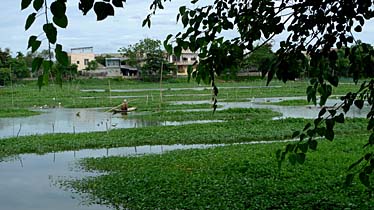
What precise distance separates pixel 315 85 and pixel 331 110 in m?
0.14

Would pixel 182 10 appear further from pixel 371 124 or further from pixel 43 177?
pixel 43 177

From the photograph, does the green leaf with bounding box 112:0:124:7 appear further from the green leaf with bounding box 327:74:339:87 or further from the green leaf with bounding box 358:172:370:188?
the green leaf with bounding box 358:172:370:188

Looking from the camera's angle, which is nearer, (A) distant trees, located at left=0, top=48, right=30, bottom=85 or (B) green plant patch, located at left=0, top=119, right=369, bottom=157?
(B) green plant patch, located at left=0, top=119, right=369, bottom=157

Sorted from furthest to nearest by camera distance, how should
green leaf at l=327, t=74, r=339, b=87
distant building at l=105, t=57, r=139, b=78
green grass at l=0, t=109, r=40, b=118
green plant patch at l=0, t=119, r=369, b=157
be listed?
1. distant building at l=105, t=57, r=139, b=78
2. green grass at l=0, t=109, r=40, b=118
3. green plant patch at l=0, t=119, r=369, b=157
4. green leaf at l=327, t=74, r=339, b=87

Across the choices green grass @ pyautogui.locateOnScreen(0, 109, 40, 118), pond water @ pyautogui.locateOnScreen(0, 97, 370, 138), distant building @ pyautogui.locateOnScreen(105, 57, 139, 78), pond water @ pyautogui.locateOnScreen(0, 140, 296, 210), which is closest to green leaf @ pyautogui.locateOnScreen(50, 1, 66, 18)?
pond water @ pyautogui.locateOnScreen(0, 140, 296, 210)

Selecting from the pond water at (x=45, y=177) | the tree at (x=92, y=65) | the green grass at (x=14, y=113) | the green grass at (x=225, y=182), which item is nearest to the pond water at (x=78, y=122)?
the green grass at (x=14, y=113)

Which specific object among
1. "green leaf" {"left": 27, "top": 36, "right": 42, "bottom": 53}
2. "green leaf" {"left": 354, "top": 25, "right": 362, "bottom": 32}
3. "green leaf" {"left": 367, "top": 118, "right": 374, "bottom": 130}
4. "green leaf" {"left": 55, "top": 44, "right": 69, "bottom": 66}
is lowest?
"green leaf" {"left": 367, "top": 118, "right": 374, "bottom": 130}

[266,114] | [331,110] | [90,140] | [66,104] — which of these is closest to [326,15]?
[331,110]

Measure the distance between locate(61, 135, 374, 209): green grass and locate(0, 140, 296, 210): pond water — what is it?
0.34 meters

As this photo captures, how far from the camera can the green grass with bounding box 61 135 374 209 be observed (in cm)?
695

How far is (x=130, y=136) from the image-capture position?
51.6 ft

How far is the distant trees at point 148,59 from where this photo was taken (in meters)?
59.2

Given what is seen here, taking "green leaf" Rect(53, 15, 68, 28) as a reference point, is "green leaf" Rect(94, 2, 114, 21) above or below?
above

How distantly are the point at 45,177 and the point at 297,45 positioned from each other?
30.7ft
